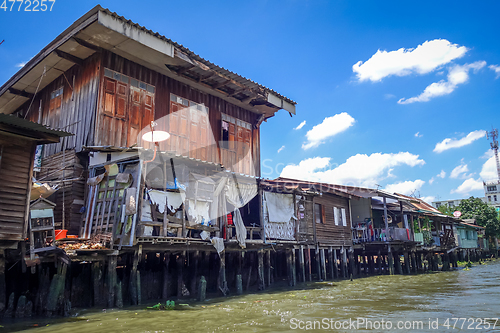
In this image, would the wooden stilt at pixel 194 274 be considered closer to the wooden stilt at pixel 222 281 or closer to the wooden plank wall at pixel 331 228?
the wooden stilt at pixel 222 281

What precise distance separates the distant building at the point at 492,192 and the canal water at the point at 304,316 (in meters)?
76.0

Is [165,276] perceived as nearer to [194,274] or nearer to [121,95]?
[194,274]

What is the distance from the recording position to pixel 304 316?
362 inches

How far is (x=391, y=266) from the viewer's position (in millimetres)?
22594

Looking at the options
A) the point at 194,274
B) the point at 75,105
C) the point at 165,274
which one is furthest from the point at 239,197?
the point at 75,105

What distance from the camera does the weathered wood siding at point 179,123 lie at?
535 inches

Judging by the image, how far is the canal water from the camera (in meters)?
7.87

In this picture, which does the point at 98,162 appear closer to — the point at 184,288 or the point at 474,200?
the point at 184,288

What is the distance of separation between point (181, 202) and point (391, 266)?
15.4m

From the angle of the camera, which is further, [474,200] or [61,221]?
[474,200]

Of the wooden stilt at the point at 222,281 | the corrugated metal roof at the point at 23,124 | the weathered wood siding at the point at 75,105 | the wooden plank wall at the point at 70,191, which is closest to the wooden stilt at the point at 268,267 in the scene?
the wooden stilt at the point at 222,281

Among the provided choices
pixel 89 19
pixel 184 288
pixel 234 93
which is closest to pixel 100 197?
pixel 184 288

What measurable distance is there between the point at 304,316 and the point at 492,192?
275 ft

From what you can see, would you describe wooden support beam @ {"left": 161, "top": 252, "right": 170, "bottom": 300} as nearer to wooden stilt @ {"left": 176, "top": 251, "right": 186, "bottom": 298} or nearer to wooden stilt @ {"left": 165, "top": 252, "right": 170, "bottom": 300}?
wooden stilt @ {"left": 165, "top": 252, "right": 170, "bottom": 300}
